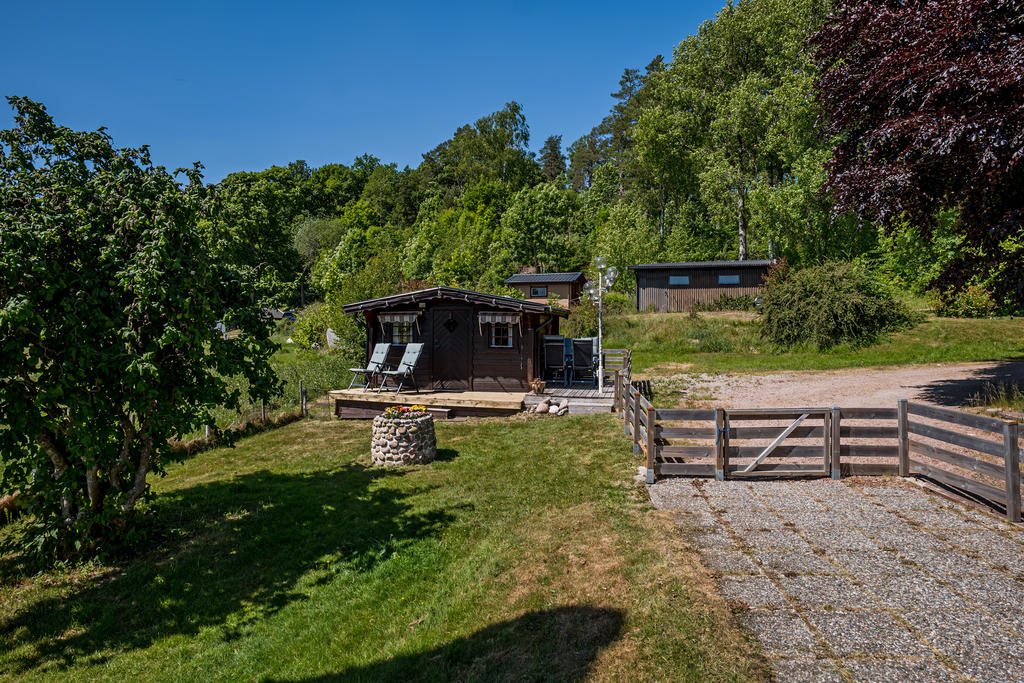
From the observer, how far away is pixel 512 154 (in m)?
45.7

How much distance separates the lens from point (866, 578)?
4.35 meters

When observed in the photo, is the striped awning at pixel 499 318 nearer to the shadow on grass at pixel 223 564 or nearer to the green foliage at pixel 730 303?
the shadow on grass at pixel 223 564

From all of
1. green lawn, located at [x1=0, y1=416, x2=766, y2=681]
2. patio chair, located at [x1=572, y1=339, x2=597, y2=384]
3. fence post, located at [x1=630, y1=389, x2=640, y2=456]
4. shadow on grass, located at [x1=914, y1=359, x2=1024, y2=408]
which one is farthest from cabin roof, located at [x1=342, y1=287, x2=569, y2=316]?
shadow on grass, located at [x1=914, y1=359, x2=1024, y2=408]

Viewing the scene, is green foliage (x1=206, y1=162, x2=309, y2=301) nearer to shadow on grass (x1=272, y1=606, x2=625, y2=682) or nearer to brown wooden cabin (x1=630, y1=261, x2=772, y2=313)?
shadow on grass (x1=272, y1=606, x2=625, y2=682)

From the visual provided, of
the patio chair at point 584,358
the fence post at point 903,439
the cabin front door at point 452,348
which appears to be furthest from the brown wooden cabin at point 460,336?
the fence post at point 903,439

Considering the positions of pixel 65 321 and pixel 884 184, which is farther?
pixel 884 184

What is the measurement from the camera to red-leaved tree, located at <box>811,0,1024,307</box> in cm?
795

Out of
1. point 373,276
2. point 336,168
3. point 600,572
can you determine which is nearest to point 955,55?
point 600,572

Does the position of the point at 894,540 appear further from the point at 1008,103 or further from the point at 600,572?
the point at 1008,103

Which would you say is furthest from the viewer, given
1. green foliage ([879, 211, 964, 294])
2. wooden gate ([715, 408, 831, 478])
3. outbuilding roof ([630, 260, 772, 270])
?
outbuilding roof ([630, 260, 772, 270])

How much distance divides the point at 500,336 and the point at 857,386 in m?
9.75

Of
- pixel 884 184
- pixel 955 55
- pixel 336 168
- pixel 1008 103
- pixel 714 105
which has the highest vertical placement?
pixel 336 168

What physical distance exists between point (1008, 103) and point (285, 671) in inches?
483

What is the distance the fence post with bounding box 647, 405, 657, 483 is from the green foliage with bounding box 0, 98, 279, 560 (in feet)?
16.4
